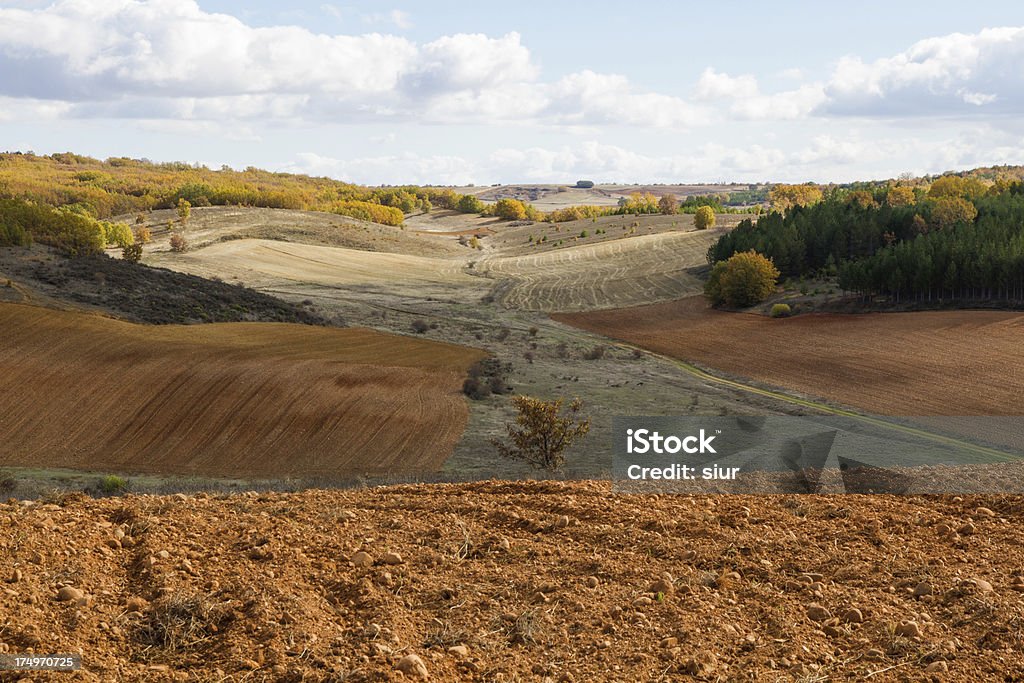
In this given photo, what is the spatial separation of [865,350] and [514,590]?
57988mm

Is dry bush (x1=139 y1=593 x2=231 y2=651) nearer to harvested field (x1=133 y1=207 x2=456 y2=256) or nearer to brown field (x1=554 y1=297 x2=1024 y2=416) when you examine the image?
brown field (x1=554 y1=297 x2=1024 y2=416)

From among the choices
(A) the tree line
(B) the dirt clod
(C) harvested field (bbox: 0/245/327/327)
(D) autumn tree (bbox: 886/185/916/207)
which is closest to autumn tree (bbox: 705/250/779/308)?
(A) the tree line

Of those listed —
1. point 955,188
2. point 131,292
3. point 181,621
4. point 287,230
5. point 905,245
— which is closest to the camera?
point 181,621

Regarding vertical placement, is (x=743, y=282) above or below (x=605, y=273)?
above

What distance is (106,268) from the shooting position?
65062 mm

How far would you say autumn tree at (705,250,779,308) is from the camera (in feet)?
289

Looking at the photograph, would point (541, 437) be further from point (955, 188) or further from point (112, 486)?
point (955, 188)

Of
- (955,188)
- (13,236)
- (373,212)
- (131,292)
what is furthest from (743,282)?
(373,212)

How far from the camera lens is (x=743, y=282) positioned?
88.2 meters

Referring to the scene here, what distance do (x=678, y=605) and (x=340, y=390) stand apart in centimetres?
3271

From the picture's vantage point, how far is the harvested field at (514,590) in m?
8.40

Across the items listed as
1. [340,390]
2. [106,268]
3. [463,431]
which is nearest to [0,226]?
[106,268]

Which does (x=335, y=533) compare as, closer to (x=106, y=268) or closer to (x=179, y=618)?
(x=179, y=618)

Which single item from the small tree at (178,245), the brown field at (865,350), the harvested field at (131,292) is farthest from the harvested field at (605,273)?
the small tree at (178,245)
